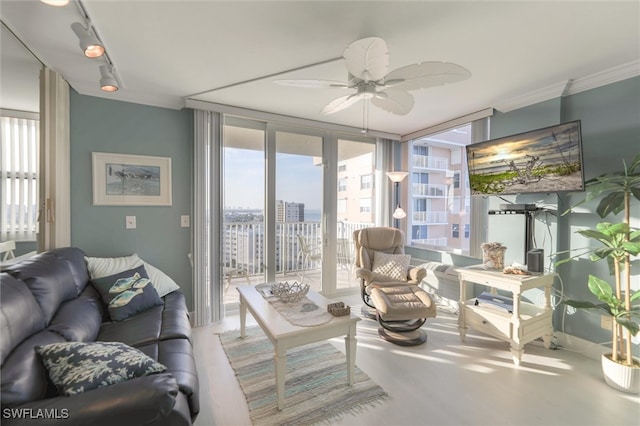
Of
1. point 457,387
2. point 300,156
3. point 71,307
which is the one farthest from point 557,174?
point 71,307

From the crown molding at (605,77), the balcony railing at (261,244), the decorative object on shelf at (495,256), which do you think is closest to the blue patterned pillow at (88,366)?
the balcony railing at (261,244)

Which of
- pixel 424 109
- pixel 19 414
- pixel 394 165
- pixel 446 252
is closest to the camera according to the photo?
pixel 19 414

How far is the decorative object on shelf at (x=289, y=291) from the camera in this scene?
234cm

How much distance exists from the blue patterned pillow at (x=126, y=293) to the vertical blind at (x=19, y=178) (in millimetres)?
660

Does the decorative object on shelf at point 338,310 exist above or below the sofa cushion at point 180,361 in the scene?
above

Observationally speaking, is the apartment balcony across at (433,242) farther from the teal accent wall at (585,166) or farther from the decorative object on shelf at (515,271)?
the decorative object on shelf at (515,271)

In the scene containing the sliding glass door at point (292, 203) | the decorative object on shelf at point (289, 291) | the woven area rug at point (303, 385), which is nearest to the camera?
the woven area rug at point (303, 385)

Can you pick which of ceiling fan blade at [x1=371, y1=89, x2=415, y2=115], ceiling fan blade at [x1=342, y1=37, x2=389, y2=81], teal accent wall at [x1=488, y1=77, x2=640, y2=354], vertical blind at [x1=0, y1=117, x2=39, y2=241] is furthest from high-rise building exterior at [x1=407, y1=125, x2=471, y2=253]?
vertical blind at [x1=0, y1=117, x2=39, y2=241]

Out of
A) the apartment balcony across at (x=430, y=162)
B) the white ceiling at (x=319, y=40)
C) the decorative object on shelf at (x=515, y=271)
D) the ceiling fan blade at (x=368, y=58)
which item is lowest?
the decorative object on shelf at (x=515, y=271)

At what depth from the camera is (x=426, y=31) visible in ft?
5.94

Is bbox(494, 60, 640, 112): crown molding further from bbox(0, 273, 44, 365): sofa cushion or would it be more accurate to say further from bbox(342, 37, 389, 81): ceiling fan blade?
bbox(0, 273, 44, 365): sofa cushion

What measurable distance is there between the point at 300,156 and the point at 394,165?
5.28ft

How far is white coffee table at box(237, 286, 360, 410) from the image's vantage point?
1.79 meters

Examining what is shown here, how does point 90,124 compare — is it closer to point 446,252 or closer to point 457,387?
point 457,387
